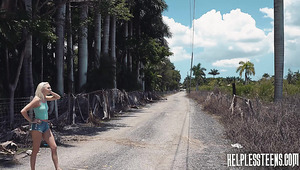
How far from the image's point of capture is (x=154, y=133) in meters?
11.0

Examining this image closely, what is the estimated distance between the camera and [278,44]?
39.7ft

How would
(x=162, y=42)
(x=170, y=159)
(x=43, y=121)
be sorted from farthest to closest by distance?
(x=162, y=42) → (x=170, y=159) → (x=43, y=121)

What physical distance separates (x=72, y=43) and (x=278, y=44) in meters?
15.5

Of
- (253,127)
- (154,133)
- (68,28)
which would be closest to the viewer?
(253,127)

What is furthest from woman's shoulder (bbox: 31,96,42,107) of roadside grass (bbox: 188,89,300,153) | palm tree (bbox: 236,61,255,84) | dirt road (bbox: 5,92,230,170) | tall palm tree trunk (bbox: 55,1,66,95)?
palm tree (bbox: 236,61,255,84)

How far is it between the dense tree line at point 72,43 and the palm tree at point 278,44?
7.07 meters

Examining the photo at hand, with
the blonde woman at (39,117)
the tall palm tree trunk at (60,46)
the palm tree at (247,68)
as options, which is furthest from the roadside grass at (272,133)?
the palm tree at (247,68)

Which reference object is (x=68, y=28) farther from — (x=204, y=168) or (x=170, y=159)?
(x=204, y=168)

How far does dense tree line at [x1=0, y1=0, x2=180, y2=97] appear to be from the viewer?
10.7 meters

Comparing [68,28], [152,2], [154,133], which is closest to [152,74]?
[152,2]

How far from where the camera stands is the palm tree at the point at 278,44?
474 inches

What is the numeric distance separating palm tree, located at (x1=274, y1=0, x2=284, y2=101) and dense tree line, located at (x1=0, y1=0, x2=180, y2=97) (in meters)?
7.07

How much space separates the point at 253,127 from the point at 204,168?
227 centimetres

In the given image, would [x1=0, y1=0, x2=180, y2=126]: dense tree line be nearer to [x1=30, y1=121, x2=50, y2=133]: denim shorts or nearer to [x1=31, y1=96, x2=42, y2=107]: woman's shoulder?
[x1=31, y1=96, x2=42, y2=107]: woman's shoulder
